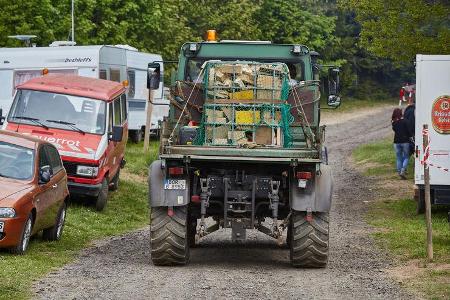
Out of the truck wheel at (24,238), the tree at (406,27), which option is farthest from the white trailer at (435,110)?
the truck wheel at (24,238)

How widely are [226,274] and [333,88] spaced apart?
14.8 ft

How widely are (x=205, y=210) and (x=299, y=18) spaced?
151 feet

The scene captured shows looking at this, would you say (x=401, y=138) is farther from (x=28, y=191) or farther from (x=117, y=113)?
(x=28, y=191)

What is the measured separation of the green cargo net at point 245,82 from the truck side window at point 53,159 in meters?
2.72

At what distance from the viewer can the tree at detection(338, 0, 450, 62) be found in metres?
26.9

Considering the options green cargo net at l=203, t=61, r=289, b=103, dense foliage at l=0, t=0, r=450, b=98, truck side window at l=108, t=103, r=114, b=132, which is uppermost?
dense foliage at l=0, t=0, r=450, b=98

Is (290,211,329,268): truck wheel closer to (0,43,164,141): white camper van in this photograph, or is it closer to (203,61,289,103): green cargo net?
(203,61,289,103): green cargo net

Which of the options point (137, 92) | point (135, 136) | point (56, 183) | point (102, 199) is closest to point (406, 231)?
point (102, 199)

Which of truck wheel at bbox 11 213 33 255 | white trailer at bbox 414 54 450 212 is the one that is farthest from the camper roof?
truck wheel at bbox 11 213 33 255

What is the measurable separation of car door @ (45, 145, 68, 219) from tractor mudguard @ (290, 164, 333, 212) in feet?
12.5

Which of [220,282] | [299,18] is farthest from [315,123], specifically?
[299,18]

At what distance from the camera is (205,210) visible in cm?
1470

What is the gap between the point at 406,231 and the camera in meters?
19.9

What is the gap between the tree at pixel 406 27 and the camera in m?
26.9
